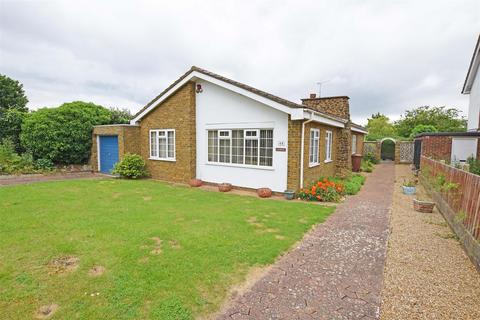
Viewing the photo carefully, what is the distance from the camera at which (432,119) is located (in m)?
34.6

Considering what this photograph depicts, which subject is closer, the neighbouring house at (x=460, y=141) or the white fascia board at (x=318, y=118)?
the white fascia board at (x=318, y=118)

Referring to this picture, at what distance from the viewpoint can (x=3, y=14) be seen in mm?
9539

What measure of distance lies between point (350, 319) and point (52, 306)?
140 inches

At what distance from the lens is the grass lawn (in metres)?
3.03

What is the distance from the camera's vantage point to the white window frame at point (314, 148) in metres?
10.0

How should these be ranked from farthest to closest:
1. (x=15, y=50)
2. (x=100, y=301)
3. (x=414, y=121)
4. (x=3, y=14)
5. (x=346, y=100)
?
(x=414, y=121), (x=346, y=100), (x=15, y=50), (x=3, y=14), (x=100, y=301)

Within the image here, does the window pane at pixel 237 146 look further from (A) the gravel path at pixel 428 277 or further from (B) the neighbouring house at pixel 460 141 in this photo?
(B) the neighbouring house at pixel 460 141

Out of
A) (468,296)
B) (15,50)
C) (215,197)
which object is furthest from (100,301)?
(15,50)

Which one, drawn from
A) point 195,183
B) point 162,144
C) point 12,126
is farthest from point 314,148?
point 12,126

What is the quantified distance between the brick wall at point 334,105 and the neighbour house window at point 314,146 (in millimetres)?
3596

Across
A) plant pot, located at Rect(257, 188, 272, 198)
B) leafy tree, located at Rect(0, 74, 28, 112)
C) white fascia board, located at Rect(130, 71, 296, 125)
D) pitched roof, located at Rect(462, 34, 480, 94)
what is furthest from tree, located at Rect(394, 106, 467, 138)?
leafy tree, located at Rect(0, 74, 28, 112)

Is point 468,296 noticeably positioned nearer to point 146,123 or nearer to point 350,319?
point 350,319

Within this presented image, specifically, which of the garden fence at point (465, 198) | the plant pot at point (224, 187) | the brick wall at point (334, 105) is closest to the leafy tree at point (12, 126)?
the plant pot at point (224, 187)

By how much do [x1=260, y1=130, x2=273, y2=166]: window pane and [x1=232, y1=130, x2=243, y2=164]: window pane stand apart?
0.96 meters
